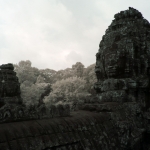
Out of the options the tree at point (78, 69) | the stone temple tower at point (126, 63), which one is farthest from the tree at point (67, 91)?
the stone temple tower at point (126, 63)

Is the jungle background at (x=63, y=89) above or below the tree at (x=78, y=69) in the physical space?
below

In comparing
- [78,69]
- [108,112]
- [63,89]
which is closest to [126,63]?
[108,112]

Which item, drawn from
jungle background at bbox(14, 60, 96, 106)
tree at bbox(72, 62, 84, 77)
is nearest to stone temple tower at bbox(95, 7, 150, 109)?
jungle background at bbox(14, 60, 96, 106)

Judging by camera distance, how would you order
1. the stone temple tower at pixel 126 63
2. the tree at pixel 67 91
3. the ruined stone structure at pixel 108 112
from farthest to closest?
the tree at pixel 67 91 < the stone temple tower at pixel 126 63 < the ruined stone structure at pixel 108 112

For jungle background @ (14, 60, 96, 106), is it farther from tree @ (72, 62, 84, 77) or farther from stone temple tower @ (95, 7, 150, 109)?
stone temple tower @ (95, 7, 150, 109)

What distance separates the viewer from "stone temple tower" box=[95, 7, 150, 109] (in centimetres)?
679

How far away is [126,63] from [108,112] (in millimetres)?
1954

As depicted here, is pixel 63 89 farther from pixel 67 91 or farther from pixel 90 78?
pixel 90 78

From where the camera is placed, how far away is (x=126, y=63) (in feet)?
22.7

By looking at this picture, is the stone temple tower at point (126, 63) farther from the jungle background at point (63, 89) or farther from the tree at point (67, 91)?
the tree at point (67, 91)

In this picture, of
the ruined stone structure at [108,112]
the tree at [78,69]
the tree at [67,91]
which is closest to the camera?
the ruined stone structure at [108,112]

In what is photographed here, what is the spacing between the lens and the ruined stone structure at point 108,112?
390 cm

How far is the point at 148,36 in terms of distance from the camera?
7.43 meters

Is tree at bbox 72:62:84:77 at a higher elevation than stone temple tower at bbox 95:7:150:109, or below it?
higher
